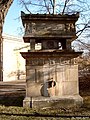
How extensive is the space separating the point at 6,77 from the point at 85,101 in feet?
67.8

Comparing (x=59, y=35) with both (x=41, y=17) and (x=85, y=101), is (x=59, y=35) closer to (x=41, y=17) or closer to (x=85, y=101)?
(x=41, y=17)

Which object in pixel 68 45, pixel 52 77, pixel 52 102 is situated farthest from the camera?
pixel 68 45

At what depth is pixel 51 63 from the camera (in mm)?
9578

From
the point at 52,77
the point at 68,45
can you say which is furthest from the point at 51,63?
the point at 68,45

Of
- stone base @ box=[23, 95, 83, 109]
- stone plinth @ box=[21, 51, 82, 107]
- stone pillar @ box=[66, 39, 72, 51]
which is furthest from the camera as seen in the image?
stone pillar @ box=[66, 39, 72, 51]

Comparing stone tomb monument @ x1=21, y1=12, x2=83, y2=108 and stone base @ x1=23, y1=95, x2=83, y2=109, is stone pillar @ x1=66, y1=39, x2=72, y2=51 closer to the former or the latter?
stone tomb monument @ x1=21, y1=12, x2=83, y2=108

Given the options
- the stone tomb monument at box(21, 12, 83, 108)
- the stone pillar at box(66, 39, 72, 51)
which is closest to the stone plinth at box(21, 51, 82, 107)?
the stone tomb monument at box(21, 12, 83, 108)

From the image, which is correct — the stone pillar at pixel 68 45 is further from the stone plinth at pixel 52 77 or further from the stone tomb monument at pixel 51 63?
the stone plinth at pixel 52 77

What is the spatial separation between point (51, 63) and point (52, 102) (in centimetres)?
145

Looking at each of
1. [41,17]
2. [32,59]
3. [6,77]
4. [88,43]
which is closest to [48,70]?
[32,59]

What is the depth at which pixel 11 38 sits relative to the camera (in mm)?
30672

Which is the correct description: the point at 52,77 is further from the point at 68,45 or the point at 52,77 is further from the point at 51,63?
the point at 68,45

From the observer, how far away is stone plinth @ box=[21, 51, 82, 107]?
9.38 metres

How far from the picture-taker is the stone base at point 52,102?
9141 millimetres
